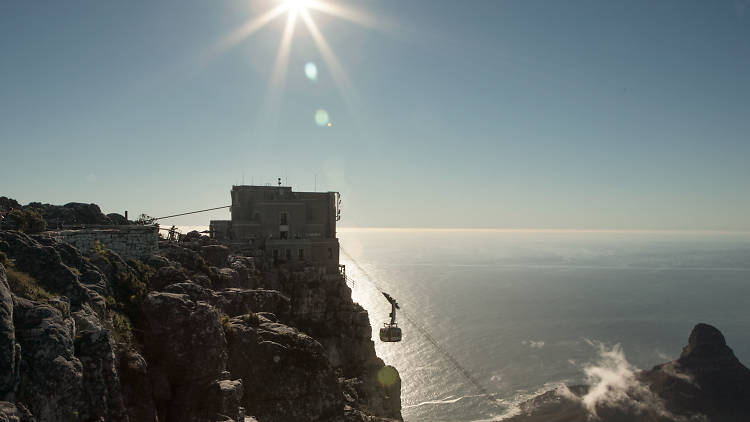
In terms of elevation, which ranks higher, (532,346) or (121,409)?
(121,409)

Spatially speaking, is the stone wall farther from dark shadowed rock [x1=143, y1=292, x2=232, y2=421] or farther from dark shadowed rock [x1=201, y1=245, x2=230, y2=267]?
dark shadowed rock [x1=201, y1=245, x2=230, y2=267]

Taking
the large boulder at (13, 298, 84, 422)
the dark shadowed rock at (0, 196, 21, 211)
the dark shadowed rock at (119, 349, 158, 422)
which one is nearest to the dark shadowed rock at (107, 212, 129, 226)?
the dark shadowed rock at (0, 196, 21, 211)

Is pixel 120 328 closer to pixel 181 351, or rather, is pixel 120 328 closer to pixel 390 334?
pixel 181 351

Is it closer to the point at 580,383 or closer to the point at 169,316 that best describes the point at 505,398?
the point at 580,383

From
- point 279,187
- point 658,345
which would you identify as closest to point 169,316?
point 279,187

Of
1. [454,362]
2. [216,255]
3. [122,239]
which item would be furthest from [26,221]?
[454,362]
